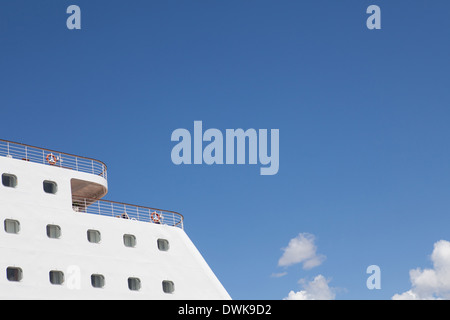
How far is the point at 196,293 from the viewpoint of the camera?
1189 inches

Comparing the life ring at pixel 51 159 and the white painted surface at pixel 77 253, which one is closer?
the white painted surface at pixel 77 253

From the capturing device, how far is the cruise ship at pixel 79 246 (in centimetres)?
2541

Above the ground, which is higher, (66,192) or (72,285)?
(66,192)

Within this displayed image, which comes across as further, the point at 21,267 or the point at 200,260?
the point at 200,260

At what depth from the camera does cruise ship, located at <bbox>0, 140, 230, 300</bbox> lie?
25.4 metres

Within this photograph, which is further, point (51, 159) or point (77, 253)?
point (51, 159)

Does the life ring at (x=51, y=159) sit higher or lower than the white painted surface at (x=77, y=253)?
higher

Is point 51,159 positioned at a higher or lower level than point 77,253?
higher

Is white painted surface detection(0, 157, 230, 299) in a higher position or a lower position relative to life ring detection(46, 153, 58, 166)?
lower

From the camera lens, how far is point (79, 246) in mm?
27406

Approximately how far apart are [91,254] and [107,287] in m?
1.53
